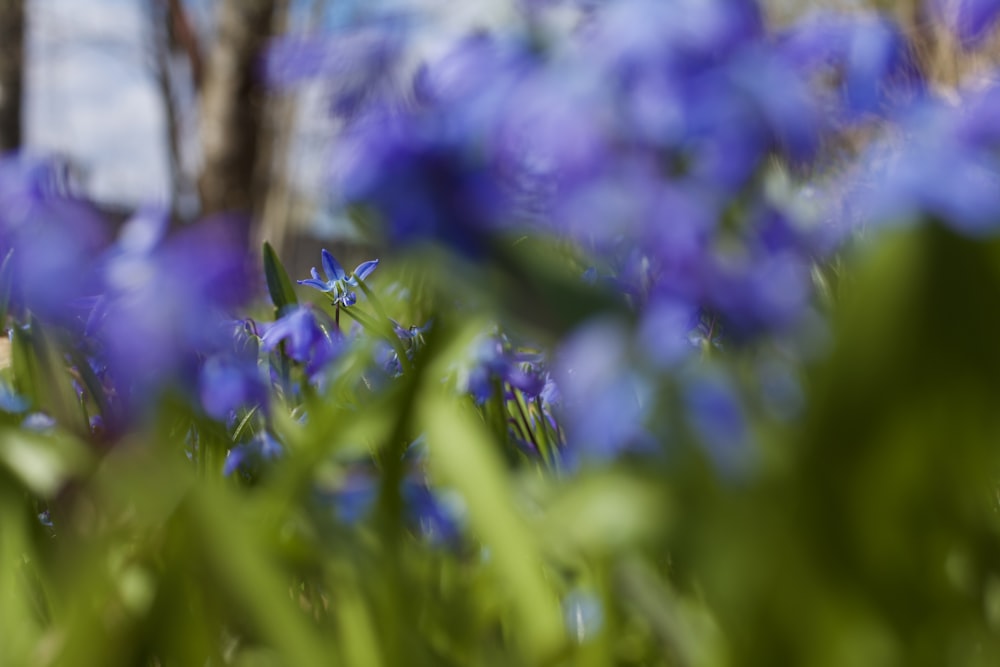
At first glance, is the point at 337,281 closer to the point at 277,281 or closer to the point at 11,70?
the point at 277,281

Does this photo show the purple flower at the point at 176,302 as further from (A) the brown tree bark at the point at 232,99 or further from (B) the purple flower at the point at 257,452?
(A) the brown tree bark at the point at 232,99

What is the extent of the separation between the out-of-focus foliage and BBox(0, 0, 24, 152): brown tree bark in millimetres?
8689

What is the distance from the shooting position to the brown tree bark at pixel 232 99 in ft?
22.0

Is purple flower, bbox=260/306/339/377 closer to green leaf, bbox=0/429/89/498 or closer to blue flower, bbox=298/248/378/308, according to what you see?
blue flower, bbox=298/248/378/308

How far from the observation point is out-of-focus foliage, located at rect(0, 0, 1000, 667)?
0.34m

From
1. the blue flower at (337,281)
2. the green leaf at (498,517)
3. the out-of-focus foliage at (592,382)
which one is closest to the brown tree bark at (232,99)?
the blue flower at (337,281)

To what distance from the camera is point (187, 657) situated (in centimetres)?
47

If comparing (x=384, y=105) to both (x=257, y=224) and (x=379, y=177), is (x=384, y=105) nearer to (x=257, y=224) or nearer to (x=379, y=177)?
(x=379, y=177)

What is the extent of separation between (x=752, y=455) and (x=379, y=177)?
228mm

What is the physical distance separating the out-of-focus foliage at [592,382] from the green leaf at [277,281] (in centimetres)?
26

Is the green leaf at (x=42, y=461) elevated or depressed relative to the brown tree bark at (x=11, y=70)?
elevated

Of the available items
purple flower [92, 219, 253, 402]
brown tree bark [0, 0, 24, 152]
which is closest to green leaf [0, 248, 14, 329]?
purple flower [92, 219, 253, 402]

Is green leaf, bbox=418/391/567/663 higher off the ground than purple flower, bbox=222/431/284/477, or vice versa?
green leaf, bbox=418/391/567/663

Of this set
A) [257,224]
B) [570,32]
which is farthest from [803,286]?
[257,224]
